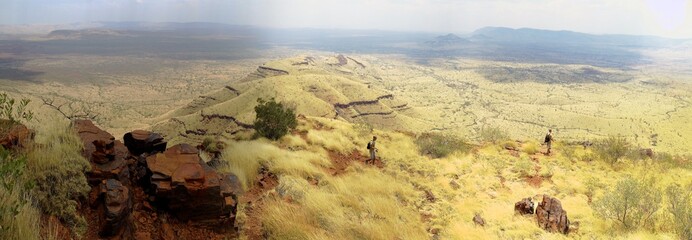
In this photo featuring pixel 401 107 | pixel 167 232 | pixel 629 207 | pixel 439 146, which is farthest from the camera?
pixel 401 107

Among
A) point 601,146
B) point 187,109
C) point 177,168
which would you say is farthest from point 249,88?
point 177,168

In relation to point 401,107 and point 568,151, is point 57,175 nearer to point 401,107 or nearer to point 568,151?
point 568,151

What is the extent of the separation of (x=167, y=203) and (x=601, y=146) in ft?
77.7

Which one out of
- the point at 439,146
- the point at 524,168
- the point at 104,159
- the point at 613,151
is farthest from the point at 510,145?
the point at 104,159

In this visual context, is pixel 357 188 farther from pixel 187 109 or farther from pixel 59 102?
pixel 59 102

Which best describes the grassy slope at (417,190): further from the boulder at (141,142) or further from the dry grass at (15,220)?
the dry grass at (15,220)

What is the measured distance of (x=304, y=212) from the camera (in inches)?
344

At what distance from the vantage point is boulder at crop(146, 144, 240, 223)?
736 cm

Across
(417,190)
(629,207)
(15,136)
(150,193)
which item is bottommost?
(417,190)

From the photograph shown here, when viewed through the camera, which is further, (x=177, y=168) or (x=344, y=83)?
(x=344, y=83)

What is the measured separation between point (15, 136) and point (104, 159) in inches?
55.0

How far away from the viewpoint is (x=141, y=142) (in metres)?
9.23

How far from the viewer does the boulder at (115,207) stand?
613 centimetres

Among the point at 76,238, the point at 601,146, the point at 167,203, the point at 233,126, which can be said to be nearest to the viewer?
the point at 76,238
